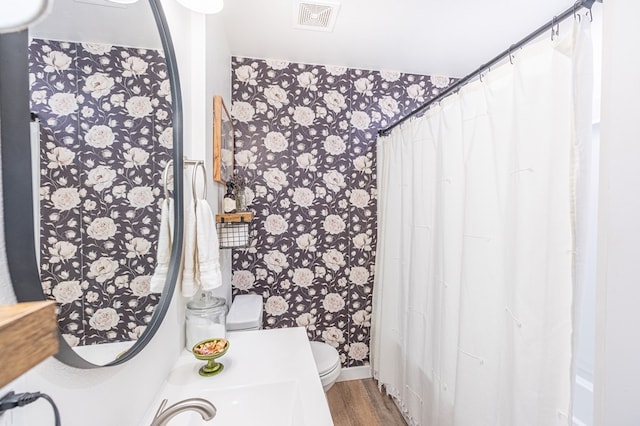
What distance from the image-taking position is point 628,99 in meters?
0.72

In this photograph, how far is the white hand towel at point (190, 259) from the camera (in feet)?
→ 3.48

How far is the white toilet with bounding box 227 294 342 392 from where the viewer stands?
1.54 metres

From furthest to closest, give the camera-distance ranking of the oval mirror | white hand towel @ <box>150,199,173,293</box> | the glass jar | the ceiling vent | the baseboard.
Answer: the baseboard
the ceiling vent
the glass jar
white hand towel @ <box>150,199,173,293</box>
the oval mirror

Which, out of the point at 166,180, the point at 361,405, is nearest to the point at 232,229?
the point at 166,180

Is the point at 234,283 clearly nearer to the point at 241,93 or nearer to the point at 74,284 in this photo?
the point at 241,93

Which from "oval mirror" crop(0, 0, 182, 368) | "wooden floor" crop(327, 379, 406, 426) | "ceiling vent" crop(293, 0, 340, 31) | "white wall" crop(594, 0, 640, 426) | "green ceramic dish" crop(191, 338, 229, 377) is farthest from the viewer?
"wooden floor" crop(327, 379, 406, 426)

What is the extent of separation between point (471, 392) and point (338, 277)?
1209 millimetres

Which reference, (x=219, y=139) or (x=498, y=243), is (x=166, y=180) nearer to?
(x=219, y=139)

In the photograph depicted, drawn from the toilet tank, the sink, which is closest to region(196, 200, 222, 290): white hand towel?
A: the sink

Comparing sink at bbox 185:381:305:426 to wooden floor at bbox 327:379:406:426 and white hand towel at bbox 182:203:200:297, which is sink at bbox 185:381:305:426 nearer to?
white hand towel at bbox 182:203:200:297

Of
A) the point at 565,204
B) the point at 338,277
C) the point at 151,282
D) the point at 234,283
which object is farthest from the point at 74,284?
the point at 338,277

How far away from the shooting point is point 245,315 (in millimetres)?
1620

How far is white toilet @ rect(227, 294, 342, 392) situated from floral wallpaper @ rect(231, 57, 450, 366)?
0.87 feet

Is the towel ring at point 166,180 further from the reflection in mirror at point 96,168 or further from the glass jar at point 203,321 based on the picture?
the glass jar at point 203,321
